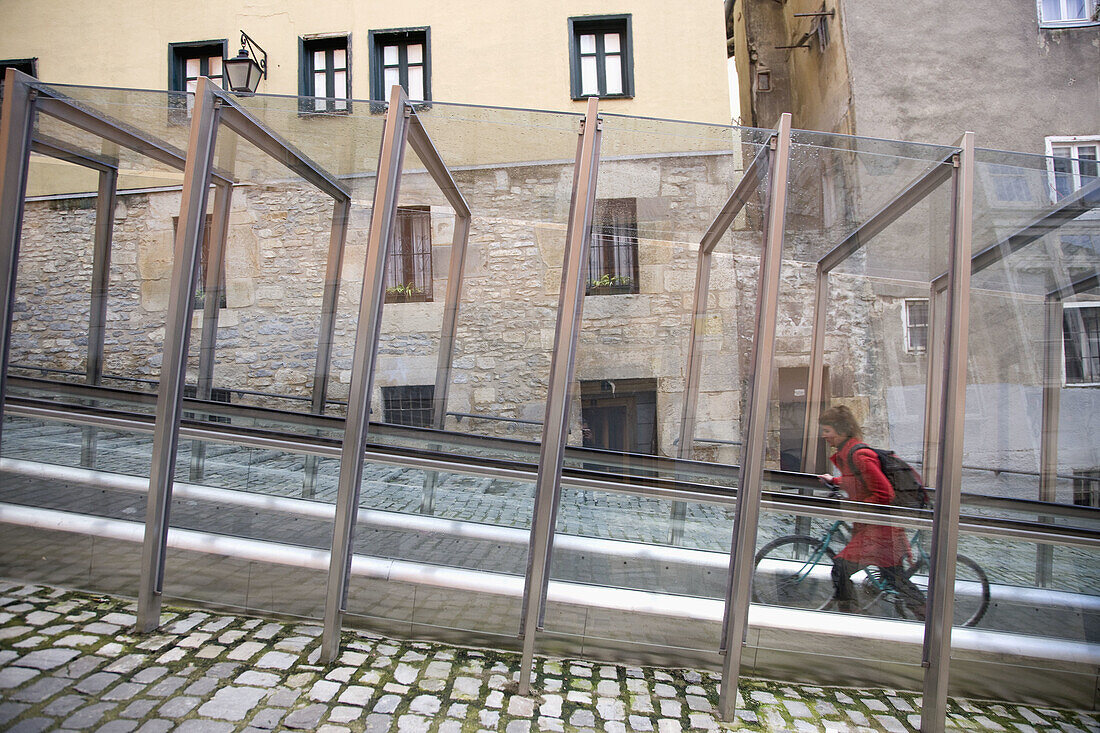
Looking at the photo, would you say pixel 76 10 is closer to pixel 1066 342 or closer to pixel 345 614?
pixel 345 614

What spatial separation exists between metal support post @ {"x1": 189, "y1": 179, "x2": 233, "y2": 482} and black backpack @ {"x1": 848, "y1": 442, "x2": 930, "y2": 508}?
10.5 ft

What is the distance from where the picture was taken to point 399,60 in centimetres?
992

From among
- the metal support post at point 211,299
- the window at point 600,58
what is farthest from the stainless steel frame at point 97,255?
the window at point 600,58

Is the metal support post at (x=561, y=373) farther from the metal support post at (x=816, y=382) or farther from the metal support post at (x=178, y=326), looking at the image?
the metal support post at (x=178, y=326)

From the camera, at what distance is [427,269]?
3.31 meters

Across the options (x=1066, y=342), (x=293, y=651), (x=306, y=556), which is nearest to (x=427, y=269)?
(x=306, y=556)

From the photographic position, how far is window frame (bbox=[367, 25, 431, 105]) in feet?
31.9

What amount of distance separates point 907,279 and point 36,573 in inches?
174

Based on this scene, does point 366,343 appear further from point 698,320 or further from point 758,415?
point 758,415

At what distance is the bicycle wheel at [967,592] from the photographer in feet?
10.3

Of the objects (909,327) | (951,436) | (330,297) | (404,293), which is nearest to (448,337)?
(404,293)

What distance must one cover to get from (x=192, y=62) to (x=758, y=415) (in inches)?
419

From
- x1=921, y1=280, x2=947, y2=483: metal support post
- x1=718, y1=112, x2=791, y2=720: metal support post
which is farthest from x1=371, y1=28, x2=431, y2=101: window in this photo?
x1=921, y1=280, x2=947, y2=483: metal support post

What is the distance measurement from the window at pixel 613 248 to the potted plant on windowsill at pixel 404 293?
0.85 m
